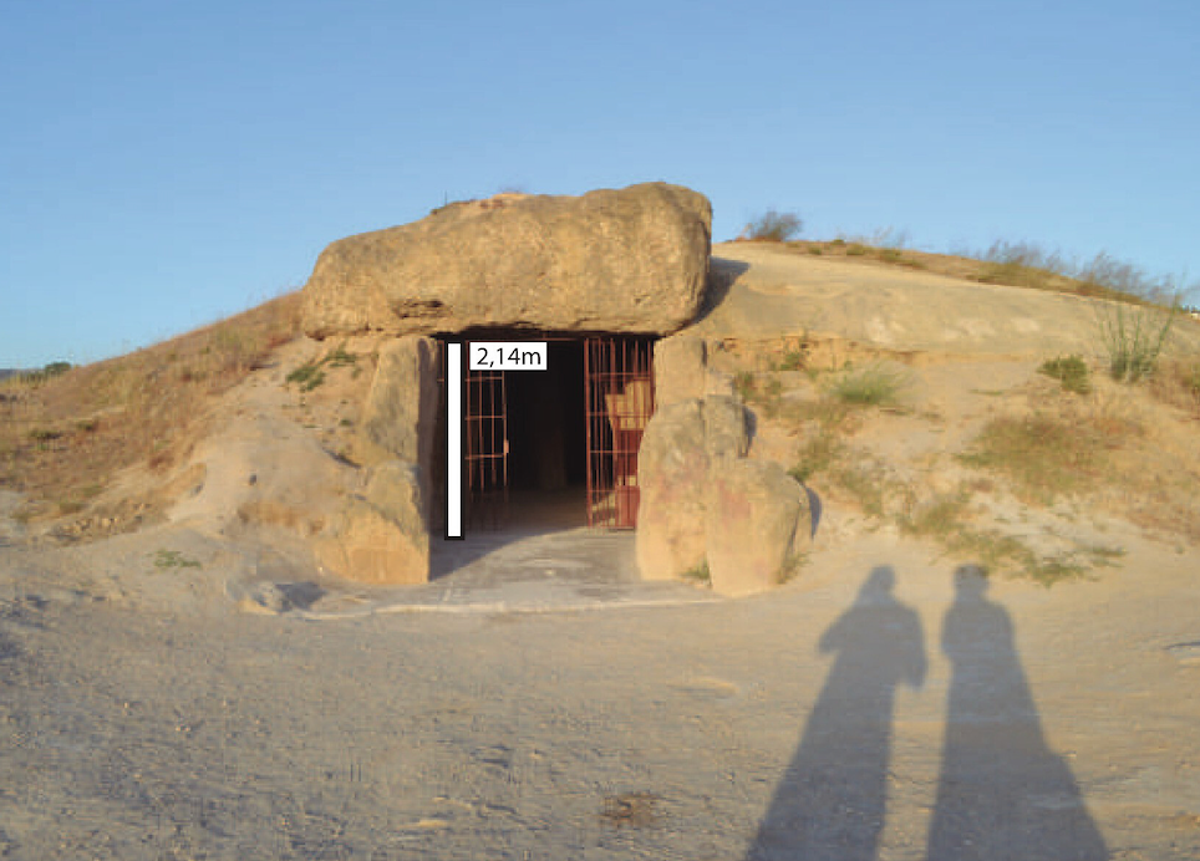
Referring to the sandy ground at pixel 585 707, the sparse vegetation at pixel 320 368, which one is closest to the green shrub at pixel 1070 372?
the sandy ground at pixel 585 707

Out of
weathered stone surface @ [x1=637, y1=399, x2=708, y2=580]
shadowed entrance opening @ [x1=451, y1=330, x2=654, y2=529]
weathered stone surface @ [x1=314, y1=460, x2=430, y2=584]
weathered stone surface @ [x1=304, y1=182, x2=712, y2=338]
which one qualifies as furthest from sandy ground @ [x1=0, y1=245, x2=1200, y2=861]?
shadowed entrance opening @ [x1=451, y1=330, x2=654, y2=529]

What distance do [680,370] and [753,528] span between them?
2.43 meters

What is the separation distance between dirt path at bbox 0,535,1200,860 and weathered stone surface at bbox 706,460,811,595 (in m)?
0.41

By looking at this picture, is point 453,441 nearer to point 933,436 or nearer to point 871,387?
point 871,387

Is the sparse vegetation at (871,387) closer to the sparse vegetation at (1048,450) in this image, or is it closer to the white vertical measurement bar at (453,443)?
the sparse vegetation at (1048,450)

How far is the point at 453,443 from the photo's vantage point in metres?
9.38

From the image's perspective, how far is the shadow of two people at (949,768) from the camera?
2.82m

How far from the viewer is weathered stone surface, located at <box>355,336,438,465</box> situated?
8172 mm

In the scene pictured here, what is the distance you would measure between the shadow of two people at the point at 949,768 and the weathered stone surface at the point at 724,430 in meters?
2.51

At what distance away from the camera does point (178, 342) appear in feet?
41.8

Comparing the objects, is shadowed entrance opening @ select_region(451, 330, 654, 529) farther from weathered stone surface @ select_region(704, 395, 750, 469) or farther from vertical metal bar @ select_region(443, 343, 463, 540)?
weathered stone surface @ select_region(704, 395, 750, 469)

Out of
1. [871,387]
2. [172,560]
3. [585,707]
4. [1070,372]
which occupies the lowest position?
[585,707]

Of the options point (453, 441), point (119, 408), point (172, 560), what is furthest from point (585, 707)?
point (119, 408)

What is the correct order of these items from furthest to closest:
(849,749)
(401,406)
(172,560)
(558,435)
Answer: (558,435)
(401,406)
(172,560)
(849,749)
